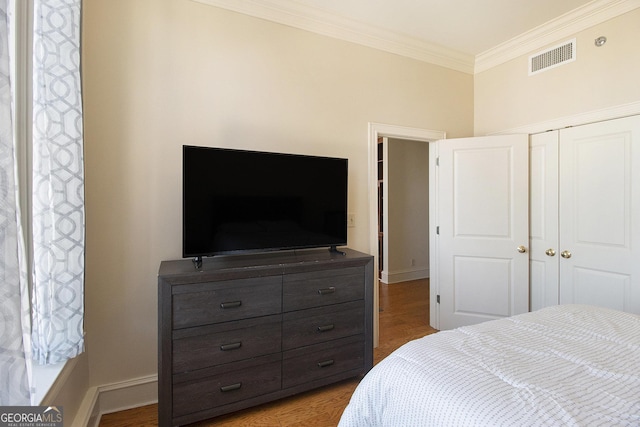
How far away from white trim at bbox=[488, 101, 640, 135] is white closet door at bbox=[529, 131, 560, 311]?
0.25 ft

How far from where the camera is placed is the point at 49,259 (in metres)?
1.43

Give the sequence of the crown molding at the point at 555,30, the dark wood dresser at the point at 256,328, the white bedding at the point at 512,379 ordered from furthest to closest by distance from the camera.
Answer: the crown molding at the point at 555,30 < the dark wood dresser at the point at 256,328 < the white bedding at the point at 512,379

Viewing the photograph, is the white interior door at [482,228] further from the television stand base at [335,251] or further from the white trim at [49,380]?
the white trim at [49,380]

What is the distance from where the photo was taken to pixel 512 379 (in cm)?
102

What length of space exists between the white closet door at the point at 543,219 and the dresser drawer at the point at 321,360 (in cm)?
195

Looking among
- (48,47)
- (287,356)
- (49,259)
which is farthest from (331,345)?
(48,47)

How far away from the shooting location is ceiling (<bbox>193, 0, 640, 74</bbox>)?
8.05ft

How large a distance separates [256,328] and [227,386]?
0.38 metres

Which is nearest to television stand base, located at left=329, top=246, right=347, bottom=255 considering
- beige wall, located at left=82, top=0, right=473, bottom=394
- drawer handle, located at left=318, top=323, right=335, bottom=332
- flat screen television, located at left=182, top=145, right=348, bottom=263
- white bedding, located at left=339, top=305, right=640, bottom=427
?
flat screen television, located at left=182, top=145, right=348, bottom=263

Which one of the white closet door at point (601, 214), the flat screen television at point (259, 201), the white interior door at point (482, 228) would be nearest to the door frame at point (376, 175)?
the white interior door at point (482, 228)

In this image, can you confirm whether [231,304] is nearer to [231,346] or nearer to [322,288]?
[231,346]

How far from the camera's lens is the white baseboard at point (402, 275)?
5234mm

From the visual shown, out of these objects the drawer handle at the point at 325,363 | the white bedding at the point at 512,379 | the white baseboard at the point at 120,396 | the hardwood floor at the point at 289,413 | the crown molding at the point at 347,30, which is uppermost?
the crown molding at the point at 347,30

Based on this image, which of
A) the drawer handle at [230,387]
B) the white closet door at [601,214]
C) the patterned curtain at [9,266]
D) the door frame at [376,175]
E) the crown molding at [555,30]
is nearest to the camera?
the patterned curtain at [9,266]
